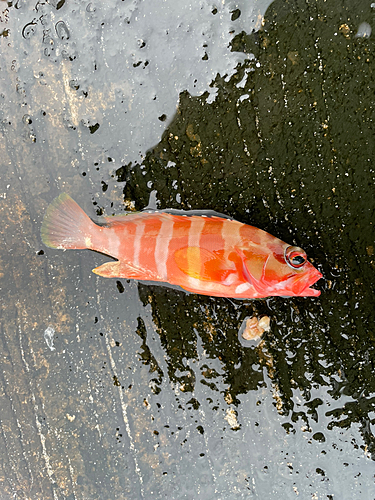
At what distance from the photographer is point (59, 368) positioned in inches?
94.6

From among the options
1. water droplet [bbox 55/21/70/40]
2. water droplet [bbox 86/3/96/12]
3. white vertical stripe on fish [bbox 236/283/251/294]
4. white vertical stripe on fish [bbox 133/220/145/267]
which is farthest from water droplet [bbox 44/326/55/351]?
water droplet [bbox 86/3/96/12]

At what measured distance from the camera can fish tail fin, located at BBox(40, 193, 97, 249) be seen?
2.20 meters

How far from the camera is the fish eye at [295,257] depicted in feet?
6.03

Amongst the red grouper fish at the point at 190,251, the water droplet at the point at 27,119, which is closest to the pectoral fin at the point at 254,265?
the red grouper fish at the point at 190,251

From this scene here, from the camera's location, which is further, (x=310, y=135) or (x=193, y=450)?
(x=193, y=450)

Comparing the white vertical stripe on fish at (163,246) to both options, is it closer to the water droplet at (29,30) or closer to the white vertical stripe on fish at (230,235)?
the white vertical stripe on fish at (230,235)

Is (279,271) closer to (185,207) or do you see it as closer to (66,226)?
(185,207)

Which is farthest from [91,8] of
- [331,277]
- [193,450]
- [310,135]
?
[193,450]

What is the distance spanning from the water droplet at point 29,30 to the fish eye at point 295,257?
2446 millimetres

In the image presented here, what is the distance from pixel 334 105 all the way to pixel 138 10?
5.16 ft

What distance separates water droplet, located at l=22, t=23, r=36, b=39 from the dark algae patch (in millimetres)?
1208

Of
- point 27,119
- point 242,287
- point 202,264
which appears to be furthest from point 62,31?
point 242,287

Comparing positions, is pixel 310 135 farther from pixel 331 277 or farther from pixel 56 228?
pixel 56 228

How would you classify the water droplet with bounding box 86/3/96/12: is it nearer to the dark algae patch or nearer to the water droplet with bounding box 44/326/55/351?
the dark algae patch
